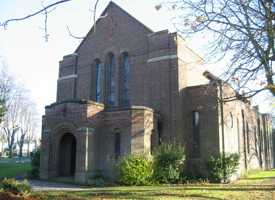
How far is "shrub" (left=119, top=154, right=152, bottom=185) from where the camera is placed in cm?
2150

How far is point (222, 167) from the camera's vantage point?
24.2 metres

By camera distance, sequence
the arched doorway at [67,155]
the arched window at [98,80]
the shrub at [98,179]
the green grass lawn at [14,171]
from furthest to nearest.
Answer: the arched window at [98,80]
the green grass lawn at [14,171]
the arched doorway at [67,155]
the shrub at [98,179]

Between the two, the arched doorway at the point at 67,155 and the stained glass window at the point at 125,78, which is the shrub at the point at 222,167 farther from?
the arched doorway at the point at 67,155

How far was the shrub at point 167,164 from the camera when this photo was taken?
22.6m

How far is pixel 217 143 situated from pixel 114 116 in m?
7.98

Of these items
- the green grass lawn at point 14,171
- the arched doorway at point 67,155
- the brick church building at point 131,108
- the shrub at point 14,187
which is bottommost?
the green grass lawn at point 14,171

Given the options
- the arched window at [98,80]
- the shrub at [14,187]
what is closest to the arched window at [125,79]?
the arched window at [98,80]

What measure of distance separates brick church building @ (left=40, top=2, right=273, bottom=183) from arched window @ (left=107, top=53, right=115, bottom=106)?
90mm

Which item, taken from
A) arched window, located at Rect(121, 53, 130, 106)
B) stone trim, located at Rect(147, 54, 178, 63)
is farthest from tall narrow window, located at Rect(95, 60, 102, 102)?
stone trim, located at Rect(147, 54, 178, 63)

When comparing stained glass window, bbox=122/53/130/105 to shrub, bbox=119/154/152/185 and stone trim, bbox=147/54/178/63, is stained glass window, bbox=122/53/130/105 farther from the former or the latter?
shrub, bbox=119/154/152/185

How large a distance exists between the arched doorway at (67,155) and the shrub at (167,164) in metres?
7.39

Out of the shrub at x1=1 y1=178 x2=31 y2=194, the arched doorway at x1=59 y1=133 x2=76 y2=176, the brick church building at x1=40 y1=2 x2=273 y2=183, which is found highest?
the brick church building at x1=40 y1=2 x2=273 y2=183

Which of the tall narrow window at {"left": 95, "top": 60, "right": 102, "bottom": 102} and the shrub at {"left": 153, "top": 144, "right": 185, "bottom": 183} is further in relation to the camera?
the tall narrow window at {"left": 95, "top": 60, "right": 102, "bottom": 102}

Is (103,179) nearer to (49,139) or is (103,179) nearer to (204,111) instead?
(49,139)
